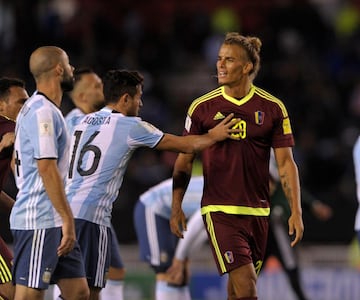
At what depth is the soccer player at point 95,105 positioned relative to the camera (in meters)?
9.92

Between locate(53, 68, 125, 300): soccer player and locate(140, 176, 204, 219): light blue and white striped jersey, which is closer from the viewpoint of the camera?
locate(53, 68, 125, 300): soccer player

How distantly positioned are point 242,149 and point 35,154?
63.2 inches

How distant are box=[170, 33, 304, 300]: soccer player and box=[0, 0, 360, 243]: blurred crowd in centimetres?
766

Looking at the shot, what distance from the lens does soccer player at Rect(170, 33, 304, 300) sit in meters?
8.23

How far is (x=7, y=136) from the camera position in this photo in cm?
809

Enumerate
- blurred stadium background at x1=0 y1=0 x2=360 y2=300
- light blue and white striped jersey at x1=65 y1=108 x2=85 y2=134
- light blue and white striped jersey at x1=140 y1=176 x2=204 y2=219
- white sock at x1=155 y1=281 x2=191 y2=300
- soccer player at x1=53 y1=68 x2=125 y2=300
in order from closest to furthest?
1. light blue and white striped jersey at x1=65 y1=108 x2=85 y2=134
2. soccer player at x1=53 y1=68 x2=125 y2=300
3. white sock at x1=155 y1=281 x2=191 y2=300
4. light blue and white striped jersey at x1=140 y1=176 x2=204 y2=219
5. blurred stadium background at x1=0 y1=0 x2=360 y2=300

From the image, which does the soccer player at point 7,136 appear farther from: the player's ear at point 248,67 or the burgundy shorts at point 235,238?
the player's ear at point 248,67

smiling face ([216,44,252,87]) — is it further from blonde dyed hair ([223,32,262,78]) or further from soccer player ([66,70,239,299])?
soccer player ([66,70,239,299])

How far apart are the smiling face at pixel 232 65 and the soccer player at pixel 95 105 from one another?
6.12ft

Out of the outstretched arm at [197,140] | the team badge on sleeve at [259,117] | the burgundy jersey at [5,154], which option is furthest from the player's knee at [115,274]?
the team badge on sleeve at [259,117]

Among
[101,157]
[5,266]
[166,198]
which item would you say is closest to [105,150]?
[101,157]

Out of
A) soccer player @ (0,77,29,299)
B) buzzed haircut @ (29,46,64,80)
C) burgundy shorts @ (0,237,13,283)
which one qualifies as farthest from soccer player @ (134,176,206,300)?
buzzed haircut @ (29,46,64,80)

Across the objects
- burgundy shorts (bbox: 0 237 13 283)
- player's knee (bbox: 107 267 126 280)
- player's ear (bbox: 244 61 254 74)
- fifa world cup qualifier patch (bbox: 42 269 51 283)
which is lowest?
player's knee (bbox: 107 267 126 280)

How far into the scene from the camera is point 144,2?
803 inches
